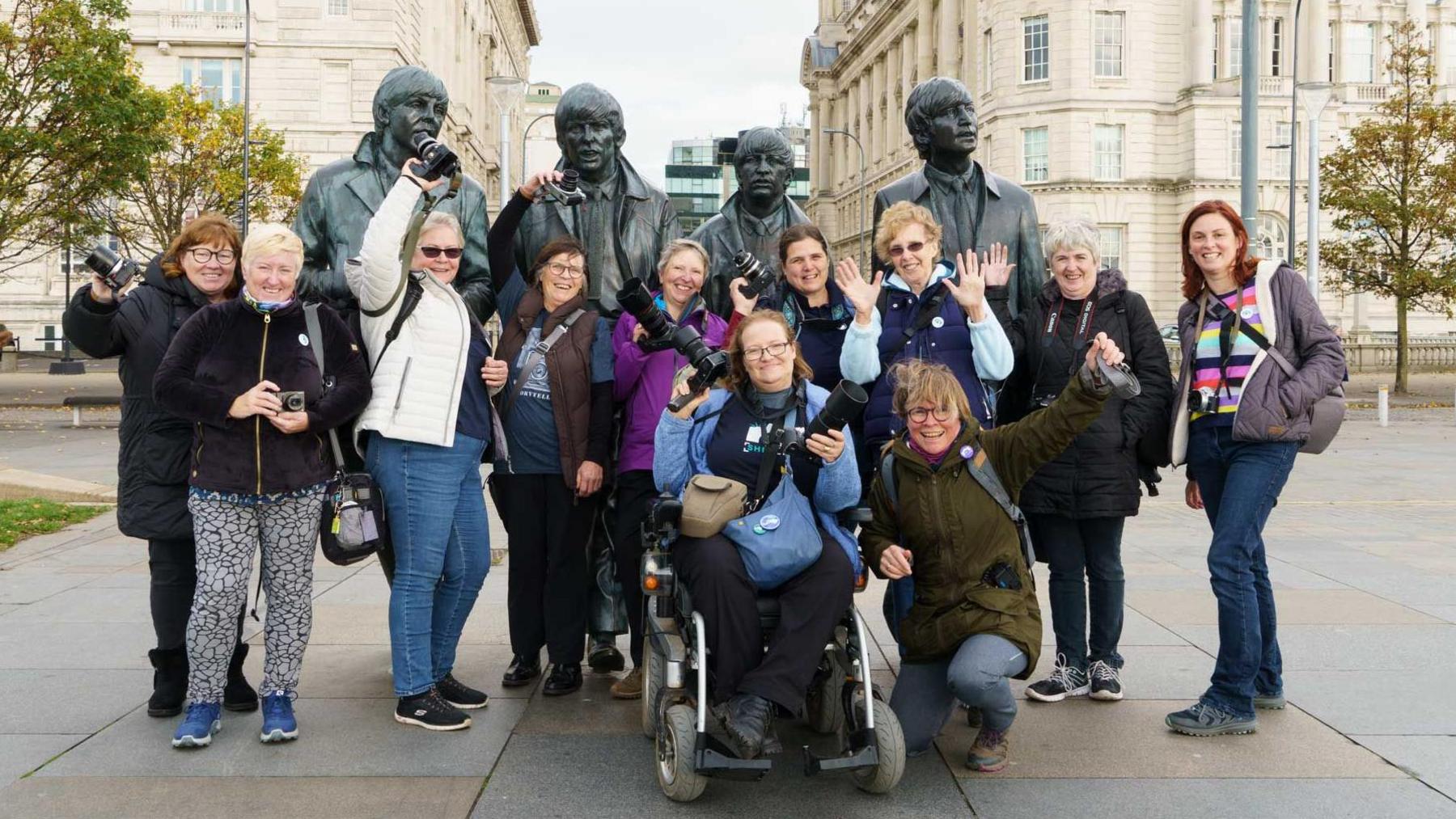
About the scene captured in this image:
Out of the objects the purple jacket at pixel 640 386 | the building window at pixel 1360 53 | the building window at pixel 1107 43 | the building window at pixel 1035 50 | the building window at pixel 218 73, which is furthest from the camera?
the building window at pixel 1360 53

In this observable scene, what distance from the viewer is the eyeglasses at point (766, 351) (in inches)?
175

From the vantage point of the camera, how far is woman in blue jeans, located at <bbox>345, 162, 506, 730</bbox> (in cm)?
476

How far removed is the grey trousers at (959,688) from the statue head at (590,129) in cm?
265

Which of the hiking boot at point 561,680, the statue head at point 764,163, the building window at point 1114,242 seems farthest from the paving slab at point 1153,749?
the building window at point 1114,242

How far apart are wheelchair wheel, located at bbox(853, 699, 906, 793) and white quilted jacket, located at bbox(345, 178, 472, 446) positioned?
189 cm

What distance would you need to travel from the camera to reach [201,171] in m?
30.8

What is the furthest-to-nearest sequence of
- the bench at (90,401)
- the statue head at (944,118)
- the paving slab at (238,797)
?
1. the bench at (90,401)
2. the statue head at (944,118)
3. the paving slab at (238,797)

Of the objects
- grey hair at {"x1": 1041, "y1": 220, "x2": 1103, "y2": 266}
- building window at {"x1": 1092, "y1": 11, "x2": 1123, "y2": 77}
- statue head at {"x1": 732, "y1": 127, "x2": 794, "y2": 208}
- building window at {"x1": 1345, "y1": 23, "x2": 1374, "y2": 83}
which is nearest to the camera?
grey hair at {"x1": 1041, "y1": 220, "x2": 1103, "y2": 266}

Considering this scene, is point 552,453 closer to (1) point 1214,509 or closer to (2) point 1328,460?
(1) point 1214,509

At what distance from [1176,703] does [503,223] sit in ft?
11.3

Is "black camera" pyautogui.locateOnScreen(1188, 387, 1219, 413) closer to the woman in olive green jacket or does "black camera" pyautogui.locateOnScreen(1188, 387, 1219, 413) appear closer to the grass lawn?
the woman in olive green jacket

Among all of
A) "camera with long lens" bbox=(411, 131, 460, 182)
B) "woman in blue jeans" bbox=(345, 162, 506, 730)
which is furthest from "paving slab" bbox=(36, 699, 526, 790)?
"camera with long lens" bbox=(411, 131, 460, 182)

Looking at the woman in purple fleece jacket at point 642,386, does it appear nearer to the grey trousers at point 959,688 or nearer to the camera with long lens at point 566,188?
the camera with long lens at point 566,188

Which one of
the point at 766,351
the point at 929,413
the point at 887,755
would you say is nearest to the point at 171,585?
the point at 766,351
